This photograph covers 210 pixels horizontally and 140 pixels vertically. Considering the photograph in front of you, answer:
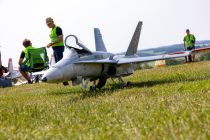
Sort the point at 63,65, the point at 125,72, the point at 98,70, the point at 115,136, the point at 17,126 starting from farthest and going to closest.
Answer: the point at 125,72, the point at 98,70, the point at 63,65, the point at 17,126, the point at 115,136

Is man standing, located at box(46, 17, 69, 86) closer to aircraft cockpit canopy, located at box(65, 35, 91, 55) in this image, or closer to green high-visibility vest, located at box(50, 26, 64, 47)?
green high-visibility vest, located at box(50, 26, 64, 47)

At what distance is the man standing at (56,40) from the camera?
15000mm

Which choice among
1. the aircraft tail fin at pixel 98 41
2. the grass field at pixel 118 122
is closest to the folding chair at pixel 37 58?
the aircraft tail fin at pixel 98 41

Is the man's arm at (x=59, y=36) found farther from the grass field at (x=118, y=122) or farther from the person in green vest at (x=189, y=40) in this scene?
the person in green vest at (x=189, y=40)

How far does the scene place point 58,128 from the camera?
6027 mm

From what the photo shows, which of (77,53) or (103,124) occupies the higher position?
(77,53)

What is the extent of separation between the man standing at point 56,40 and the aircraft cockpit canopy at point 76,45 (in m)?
1.18

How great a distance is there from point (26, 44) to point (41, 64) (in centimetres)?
97

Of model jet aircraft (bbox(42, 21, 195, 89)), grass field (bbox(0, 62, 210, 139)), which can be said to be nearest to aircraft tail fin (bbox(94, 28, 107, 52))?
model jet aircraft (bbox(42, 21, 195, 89))

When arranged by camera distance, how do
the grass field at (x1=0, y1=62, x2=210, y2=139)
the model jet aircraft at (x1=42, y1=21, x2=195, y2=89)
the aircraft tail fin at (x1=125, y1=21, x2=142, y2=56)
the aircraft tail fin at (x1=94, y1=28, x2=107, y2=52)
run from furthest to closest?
the aircraft tail fin at (x1=94, y1=28, x2=107, y2=52), the aircraft tail fin at (x1=125, y1=21, x2=142, y2=56), the model jet aircraft at (x1=42, y1=21, x2=195, y2=89), the grass field at (x1=0, y1=62, x2=210, y2=139)

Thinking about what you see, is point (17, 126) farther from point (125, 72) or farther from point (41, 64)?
point (41, 64)

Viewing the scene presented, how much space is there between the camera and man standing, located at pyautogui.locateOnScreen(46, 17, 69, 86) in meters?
15.0

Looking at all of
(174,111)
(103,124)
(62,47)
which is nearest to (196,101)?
(174,111)

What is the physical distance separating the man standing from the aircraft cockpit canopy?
1.18m
